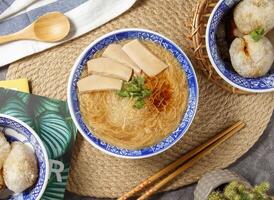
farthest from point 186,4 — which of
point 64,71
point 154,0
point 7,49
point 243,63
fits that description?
point 7,49

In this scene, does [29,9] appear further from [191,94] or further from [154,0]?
[191,94]

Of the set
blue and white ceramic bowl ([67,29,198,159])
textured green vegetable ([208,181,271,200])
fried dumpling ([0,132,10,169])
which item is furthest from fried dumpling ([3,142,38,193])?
textured green vegetable ([208,181,271,200])

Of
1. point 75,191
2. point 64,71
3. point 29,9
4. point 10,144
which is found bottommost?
point 75,191

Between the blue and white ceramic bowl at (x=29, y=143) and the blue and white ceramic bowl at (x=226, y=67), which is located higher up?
the blue and white ceramic bowl at (x=226, y=67)

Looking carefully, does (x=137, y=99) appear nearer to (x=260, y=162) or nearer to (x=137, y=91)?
(x=137, y=91)

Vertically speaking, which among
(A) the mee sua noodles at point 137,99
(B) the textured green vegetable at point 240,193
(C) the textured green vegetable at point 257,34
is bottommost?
(B) the textured green vegetable at point 240,193

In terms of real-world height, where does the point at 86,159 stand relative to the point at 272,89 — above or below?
below

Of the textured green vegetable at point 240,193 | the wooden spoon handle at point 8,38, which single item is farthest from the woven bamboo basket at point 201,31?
the wooden spoon handle at point 8,38

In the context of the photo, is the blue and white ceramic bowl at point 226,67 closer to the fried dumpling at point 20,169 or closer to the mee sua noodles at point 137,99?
the mee sua noodles at point 137,99
